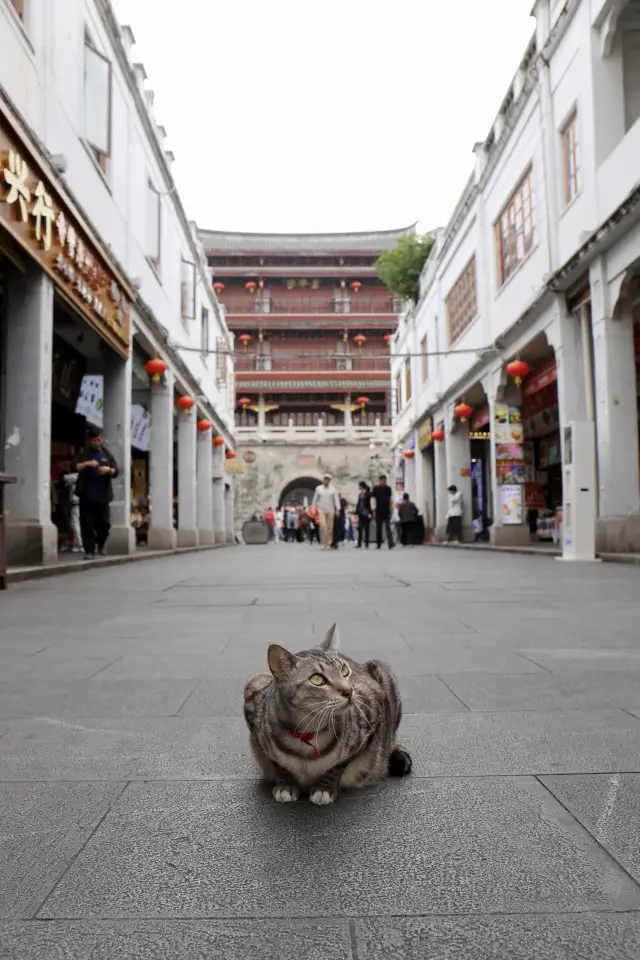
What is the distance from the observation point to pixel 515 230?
49.6ft

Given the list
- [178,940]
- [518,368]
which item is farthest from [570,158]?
[178,940]

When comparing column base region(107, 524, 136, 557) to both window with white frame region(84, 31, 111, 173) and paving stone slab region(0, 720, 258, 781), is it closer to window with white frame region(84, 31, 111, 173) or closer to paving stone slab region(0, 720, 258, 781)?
window with white frame region(84, 31, 111, 173)

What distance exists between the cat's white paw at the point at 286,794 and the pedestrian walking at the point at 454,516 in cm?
1853

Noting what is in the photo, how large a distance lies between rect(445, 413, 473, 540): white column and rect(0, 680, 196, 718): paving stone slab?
18.4 m

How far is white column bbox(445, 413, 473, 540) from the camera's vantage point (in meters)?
21.2

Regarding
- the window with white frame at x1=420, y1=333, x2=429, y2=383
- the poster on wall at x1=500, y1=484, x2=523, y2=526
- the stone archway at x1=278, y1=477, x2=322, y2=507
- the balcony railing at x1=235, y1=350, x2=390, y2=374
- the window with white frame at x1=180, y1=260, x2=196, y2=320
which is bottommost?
the poster on wall at x1=500, y1=484, x2=523, y2=526

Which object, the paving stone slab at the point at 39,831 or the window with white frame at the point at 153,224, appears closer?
the paving stone slab at the point at 39,831

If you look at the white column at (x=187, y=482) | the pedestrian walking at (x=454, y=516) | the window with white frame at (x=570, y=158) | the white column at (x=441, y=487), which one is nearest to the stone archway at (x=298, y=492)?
the white column at (x=441, y=487)

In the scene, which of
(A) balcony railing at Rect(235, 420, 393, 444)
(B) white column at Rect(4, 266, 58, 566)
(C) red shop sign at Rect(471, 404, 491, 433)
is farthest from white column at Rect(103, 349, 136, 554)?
(A) balcony railing at Rect(235, 420, 393, 444)

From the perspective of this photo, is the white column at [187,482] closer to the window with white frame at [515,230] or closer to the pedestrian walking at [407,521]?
the pedestrian walking at [407,521]

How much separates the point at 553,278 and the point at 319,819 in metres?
11.8

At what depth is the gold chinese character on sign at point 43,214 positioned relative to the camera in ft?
27.3

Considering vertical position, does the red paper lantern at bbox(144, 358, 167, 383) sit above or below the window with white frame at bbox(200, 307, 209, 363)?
below

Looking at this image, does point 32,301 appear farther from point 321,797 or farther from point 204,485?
point 204,485
